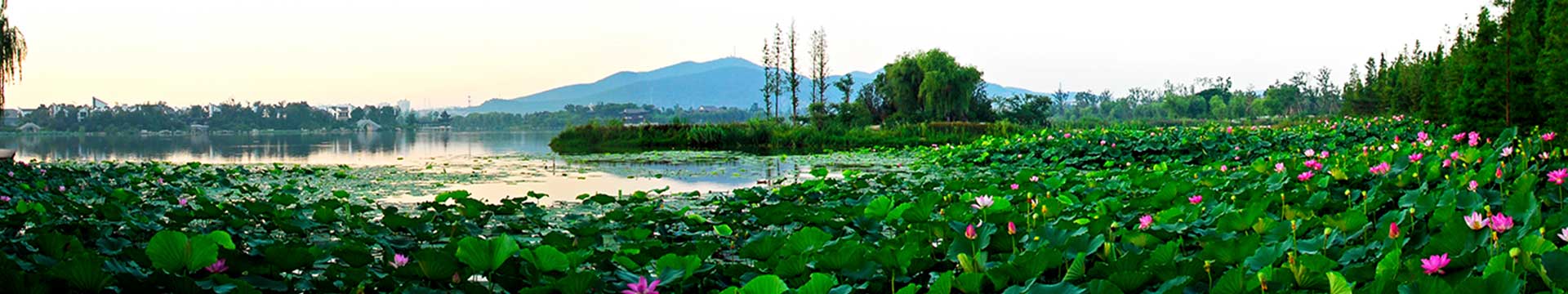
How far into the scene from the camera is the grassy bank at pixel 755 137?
764 inches

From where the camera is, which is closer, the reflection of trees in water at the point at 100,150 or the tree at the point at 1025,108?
the reflection of trees in water at the point at 100,150

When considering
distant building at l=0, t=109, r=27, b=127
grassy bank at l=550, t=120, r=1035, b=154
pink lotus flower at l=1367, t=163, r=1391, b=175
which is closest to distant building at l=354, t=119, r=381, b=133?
distant building at l=0, t=109, r=27, b=127

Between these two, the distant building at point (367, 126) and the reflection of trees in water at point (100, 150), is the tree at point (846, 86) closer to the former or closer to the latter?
the reflection of trees in water at point (100, 150)

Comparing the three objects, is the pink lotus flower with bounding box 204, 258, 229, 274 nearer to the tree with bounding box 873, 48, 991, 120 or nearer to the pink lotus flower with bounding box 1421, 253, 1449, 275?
the pink lotus flower with bounding box 1421, 253, 1449, 275

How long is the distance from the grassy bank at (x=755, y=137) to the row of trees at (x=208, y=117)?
1247 inches

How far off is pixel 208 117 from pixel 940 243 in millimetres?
53858

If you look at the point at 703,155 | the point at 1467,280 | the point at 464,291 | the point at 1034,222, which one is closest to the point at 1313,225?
the point at 1034,222

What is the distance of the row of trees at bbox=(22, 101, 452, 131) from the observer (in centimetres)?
4284

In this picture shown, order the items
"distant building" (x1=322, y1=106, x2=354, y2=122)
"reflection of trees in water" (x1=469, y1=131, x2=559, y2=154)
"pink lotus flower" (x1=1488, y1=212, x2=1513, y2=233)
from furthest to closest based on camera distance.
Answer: "distant building" (x1=322, y1=106, x2=354, y2=122), "reflection of trees in water" (x1=469, y1=131, x2=559, y2=154), "pink lotus flower" (x1=1488, y1=212, x2=1513, y2=233)

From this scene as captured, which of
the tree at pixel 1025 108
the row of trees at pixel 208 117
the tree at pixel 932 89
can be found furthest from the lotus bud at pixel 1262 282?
the row of trees at pixel 208 117

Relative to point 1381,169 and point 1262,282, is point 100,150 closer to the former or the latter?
point 1381,169

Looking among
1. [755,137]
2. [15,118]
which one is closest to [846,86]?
[755,137]

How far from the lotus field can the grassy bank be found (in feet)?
45.9

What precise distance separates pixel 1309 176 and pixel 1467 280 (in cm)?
269
